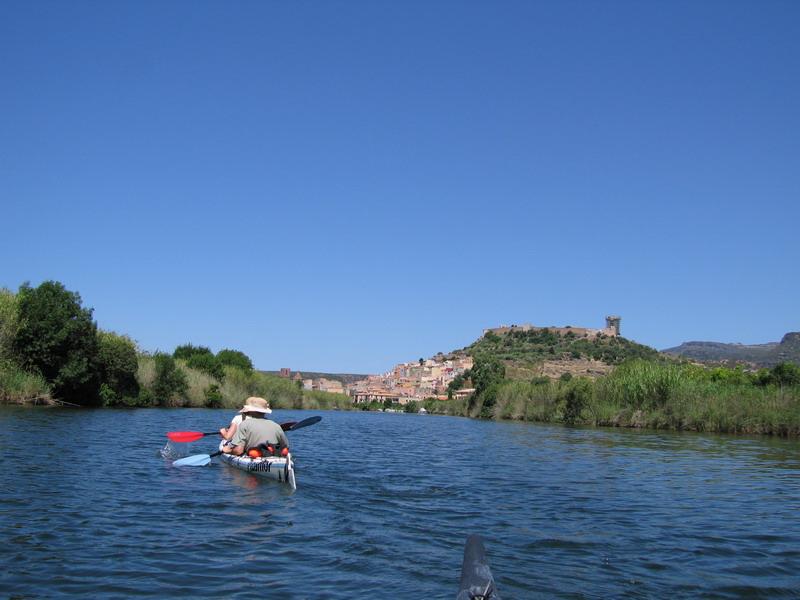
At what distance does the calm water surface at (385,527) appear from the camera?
755cm

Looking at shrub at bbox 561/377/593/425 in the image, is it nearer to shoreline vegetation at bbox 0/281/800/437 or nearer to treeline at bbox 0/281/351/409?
shoreline vegetation at bbox 0/281/800/437

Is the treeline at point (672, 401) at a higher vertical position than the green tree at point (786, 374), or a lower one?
lower

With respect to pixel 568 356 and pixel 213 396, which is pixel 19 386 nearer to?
pixel 213 396

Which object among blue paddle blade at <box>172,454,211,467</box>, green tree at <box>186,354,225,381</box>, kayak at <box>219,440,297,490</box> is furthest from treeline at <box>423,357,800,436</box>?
green tree at <box>186,354,225,381</box>

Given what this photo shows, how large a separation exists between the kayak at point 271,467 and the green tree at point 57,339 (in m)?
31.7

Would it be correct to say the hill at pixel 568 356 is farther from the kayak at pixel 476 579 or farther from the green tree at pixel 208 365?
the kayak at pixel 476 579

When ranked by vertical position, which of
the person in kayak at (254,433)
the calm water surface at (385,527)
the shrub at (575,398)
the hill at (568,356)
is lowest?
the calm water surface at (385,527)

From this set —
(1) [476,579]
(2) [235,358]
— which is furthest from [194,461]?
(2) [235,358]

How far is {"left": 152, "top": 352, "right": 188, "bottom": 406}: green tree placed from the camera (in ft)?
184

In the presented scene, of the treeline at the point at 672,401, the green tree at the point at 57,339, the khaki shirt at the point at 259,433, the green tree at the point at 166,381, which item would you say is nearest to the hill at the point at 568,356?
the green tree at the point at 166,381

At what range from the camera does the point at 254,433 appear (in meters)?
16.1

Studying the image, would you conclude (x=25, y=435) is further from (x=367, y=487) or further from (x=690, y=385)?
(x=690, y=385)

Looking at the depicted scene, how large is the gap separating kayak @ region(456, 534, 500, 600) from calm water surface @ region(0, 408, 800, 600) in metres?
0.52

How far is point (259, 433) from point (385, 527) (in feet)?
20.1
